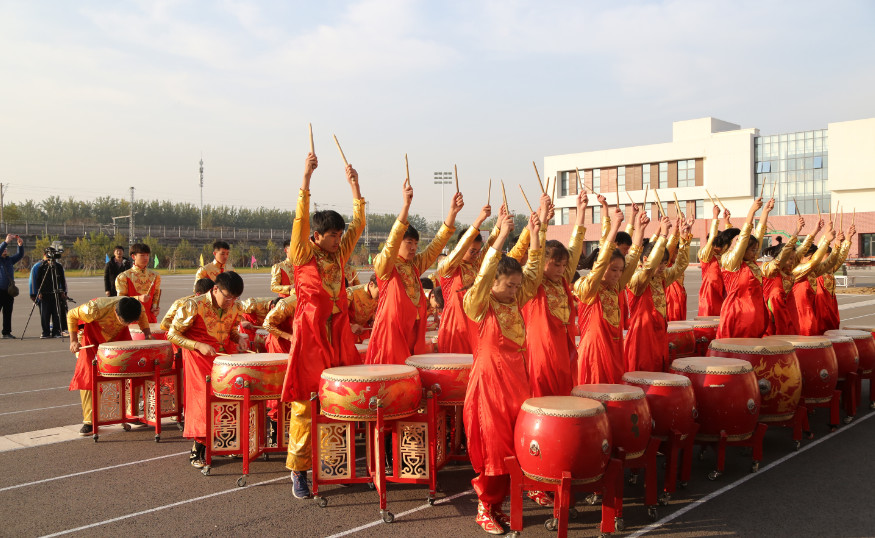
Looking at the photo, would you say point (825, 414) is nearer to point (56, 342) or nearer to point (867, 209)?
point (56, 342)

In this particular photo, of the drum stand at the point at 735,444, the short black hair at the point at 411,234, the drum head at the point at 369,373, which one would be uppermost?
the short black hair at the point at 411,234

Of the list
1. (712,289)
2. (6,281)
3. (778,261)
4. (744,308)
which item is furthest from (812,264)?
(6,281)

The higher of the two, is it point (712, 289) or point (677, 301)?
point (712, 289)

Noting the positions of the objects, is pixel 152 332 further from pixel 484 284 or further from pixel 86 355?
pixel 484 284

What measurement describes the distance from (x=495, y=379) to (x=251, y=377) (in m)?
2.02

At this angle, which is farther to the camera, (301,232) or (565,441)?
(301,232)

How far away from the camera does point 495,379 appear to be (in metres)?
4.09

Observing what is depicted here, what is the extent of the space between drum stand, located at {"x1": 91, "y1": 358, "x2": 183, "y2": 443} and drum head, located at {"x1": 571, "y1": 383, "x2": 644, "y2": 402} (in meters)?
3.98

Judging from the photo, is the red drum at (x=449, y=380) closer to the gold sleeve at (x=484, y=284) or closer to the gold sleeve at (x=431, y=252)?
the gold sleeve at (x=484, y=284)

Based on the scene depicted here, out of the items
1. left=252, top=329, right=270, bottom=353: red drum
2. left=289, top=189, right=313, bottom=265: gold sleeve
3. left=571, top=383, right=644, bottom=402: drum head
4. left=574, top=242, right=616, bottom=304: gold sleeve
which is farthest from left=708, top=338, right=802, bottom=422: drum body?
left=252, top=329, right=270, bottom=353: red drum

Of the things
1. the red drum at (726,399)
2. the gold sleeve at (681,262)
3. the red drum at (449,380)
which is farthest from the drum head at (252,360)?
Result: the gold sleeve at (681,262)

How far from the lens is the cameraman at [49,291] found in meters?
13.3

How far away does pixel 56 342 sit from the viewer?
12859 mm

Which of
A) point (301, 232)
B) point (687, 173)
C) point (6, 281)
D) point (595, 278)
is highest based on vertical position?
point (687, 173)
